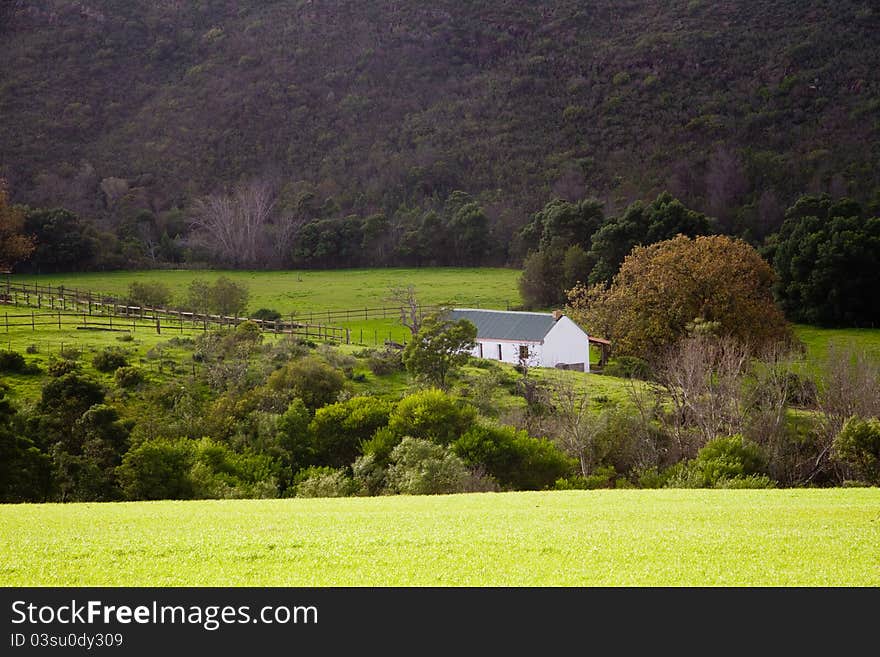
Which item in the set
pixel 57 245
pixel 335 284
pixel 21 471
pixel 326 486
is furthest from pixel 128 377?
pixel 57 245

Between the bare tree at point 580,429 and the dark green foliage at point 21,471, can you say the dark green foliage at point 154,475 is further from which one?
the bare tree at point 580,429

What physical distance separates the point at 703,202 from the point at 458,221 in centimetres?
3330

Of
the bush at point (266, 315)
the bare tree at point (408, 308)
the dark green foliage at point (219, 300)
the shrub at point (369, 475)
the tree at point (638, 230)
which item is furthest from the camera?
the tree at point (638, 230)

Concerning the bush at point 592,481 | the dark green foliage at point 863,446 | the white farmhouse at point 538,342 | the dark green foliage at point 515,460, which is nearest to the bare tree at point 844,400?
the dark green foliage at point 863,446

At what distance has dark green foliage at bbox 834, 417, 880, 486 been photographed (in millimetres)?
33469

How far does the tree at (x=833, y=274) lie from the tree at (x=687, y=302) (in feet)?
54.5

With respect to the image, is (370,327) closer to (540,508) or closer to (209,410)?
(209,410)

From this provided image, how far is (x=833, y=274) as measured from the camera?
7369cm

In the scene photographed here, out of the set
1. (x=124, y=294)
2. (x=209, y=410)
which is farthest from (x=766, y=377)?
(x=124, y=294)

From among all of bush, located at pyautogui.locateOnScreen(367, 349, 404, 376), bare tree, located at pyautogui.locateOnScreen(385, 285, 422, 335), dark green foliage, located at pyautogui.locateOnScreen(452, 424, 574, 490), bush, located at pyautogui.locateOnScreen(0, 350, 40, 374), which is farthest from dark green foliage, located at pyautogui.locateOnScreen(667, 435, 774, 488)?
bare tree, located at pyautogui.locateOnScreen(385, 285, 422, 335)

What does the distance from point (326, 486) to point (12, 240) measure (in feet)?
222

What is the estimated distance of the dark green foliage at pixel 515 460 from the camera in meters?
35.8

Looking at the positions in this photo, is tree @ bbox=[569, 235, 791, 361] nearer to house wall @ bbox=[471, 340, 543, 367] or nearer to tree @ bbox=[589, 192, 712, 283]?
house wall @ bbox=[471, 340, 543, 367]

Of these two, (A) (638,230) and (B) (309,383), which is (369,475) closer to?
(B) (309,383)
